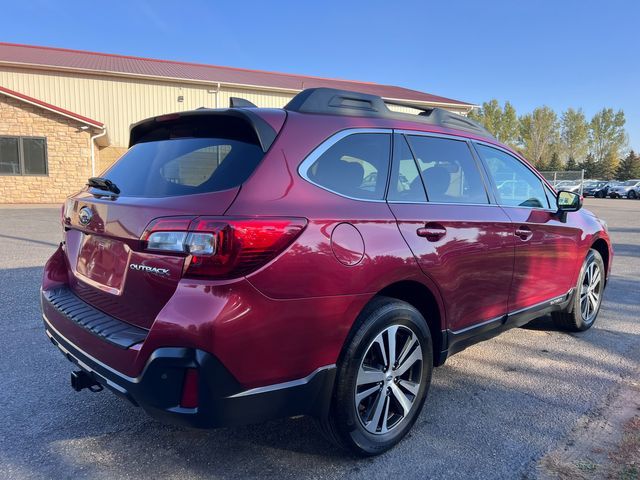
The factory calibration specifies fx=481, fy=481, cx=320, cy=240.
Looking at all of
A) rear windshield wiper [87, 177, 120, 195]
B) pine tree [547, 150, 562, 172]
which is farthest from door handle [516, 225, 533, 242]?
pine tree [547, 150, 562, 172]

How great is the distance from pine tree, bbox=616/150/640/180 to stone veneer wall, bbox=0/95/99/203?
63.9m

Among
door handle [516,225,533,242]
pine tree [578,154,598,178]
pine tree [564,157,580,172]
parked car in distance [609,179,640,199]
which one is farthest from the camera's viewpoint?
pine tree [564,157,580,172]

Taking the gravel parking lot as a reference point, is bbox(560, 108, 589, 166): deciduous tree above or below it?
above

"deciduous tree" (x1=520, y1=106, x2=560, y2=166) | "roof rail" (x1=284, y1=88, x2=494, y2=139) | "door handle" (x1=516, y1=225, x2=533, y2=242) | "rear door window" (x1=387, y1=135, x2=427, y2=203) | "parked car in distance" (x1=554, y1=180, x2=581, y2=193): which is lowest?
"door handle" (x1=516, y1=225, x2=533, y2=242)

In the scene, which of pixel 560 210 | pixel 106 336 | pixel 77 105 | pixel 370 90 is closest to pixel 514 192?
pixel 560 210

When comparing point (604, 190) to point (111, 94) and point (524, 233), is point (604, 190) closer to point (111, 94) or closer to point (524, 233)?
point (111, 94)

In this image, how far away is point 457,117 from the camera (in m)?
3.43

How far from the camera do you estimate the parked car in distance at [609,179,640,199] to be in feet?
137

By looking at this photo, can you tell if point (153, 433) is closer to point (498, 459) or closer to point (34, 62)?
point (498, 459)

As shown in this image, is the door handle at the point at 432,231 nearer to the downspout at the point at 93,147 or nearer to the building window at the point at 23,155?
the downspout at the point at 93,147

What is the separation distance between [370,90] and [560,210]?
1079 inches

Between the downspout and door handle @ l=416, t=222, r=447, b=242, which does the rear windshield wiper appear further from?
the downspout

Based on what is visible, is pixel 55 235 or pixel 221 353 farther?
pixel 55 235

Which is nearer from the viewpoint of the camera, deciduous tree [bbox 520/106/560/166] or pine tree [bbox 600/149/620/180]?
pine tree [bbox 600/149/620/180]
